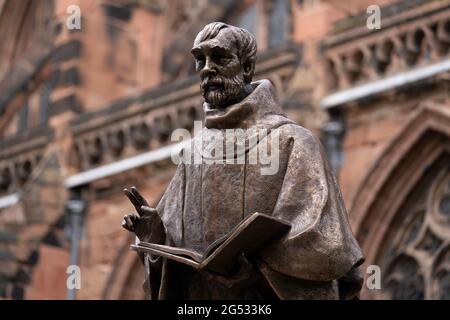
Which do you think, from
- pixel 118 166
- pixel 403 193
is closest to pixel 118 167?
pixel 118 166

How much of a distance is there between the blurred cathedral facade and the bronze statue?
330 inches

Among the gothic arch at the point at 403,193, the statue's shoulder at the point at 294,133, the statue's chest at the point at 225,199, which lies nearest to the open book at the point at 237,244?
the statue's chest at the point at 225,199

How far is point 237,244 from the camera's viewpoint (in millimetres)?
4914

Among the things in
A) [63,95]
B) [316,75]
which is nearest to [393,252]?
[316,75]

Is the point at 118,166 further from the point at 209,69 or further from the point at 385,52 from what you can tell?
the point at 209,69

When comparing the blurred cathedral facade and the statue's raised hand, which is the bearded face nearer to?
the statue's raised hand

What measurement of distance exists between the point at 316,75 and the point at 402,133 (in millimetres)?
1262

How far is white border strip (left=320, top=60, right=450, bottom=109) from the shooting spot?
14.1 metres

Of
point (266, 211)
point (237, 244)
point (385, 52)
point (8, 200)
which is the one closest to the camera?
point (237, 244)

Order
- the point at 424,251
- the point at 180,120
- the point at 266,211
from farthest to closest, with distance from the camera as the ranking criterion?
the point at 180,120, the point at 424,251, the point at 266,211

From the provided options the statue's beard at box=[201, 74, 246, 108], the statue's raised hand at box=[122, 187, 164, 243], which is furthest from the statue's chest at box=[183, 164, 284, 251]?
the statue's beard at box=[201, 74, 246, 108]

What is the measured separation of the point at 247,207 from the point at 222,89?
42 centimetres

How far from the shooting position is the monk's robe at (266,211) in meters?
4.94

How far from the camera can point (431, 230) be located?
14.3 metres
